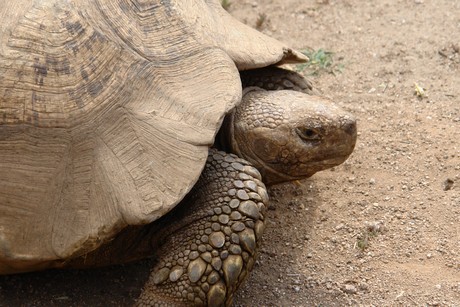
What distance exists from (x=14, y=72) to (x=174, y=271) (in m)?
1.16

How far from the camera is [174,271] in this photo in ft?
11.1

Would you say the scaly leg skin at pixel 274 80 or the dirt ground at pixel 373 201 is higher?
the scaly leg skin at pixel 274 80

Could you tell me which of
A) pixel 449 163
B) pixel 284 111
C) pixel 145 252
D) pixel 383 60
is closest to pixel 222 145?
pixel 284 111

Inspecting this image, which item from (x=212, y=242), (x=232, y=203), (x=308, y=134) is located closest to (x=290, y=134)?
(x=308, y=134)

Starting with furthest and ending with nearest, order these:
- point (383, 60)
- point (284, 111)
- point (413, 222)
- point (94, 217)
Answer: point (383, 60) < point (413, 222) < point (284, 111) < point (94, 217)

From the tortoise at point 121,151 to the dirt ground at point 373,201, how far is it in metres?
0.38

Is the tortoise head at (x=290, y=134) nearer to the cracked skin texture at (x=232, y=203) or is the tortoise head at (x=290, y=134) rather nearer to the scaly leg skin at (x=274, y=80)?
the cracked skin texture at (x=232, y=203)

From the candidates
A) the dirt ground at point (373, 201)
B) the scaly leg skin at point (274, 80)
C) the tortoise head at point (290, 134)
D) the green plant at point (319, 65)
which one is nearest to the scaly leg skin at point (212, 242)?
the tortoise head at point (290, 134)

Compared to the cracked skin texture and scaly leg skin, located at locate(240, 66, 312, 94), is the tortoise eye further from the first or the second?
scaly leg skin, located at locate(240, 66, 312, 94)

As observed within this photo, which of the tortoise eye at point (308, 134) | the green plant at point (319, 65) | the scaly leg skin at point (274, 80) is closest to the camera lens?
the tortoise eye at point (308, 134)

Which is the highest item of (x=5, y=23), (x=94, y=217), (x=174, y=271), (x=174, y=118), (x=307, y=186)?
(x=5, y=23)

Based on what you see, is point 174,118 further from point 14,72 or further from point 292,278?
point 292,278

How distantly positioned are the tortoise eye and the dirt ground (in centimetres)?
67

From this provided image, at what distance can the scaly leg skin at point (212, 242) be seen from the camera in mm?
3350
